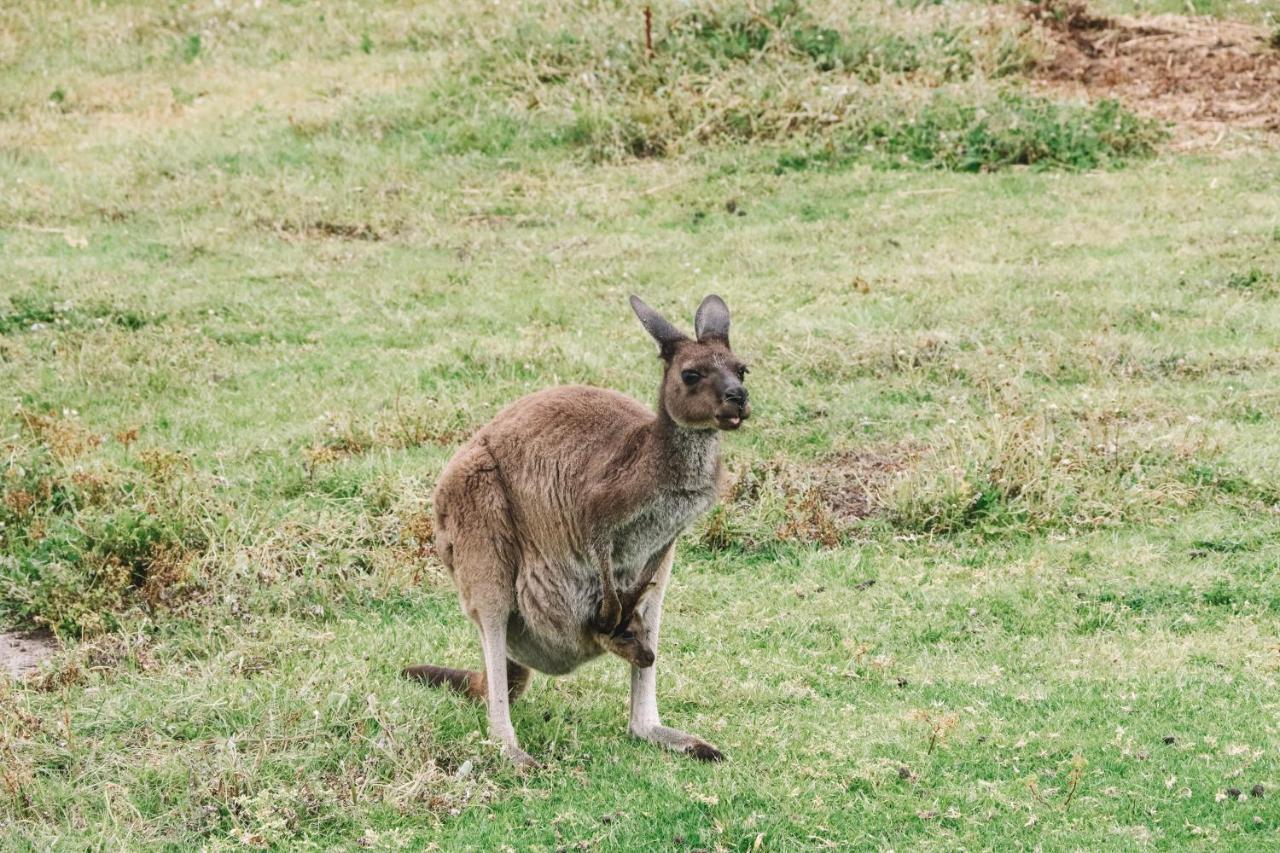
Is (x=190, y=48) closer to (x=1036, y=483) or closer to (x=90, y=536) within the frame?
(x=90, y=536)

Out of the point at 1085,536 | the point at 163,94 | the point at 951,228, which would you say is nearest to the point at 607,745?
the point at 1085,536

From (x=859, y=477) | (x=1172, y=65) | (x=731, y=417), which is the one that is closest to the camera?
(x=731, y=417)

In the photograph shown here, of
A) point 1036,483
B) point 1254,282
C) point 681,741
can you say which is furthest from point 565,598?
point 1254,282

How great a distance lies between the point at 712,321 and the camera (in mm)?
5324

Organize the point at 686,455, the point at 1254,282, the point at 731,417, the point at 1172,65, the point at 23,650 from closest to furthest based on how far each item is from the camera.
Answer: the point at 731,417 < the point at 686,455 < the point at 23,650 < the point at 1254,282 < the point at 1172,65

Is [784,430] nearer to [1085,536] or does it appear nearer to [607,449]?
[1085,536]

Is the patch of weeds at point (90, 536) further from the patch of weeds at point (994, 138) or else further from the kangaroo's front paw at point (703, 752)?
the patch of weeds at point (994, 138)

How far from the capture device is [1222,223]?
453 inches

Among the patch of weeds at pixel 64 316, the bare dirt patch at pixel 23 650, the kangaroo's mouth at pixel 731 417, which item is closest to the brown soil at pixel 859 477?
the kangaroo's mouth at pixel 731 417

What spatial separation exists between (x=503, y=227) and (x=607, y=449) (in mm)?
7483

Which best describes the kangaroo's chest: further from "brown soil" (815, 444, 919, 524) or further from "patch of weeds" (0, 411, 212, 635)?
"patch of weeds" (0, 411, 212, 635)

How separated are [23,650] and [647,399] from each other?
12.3ft

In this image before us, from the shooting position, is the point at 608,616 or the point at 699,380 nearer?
the point at 699,380

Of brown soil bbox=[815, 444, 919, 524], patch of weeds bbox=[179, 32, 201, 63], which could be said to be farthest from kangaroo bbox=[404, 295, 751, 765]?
patch of weeds bbox=[179, 32, 201, 63]
